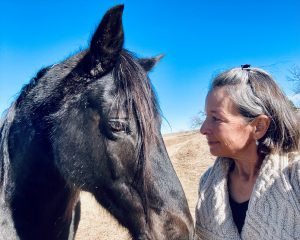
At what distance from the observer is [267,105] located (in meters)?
2.61

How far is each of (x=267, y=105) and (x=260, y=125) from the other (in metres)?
0.16

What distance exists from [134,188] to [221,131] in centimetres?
79

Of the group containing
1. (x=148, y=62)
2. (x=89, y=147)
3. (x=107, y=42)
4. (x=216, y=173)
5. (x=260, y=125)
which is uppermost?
(x=107, y=42)

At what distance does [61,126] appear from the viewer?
268 cm

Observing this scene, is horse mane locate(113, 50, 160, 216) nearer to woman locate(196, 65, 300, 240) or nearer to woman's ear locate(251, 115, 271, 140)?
woman locate(196, 65, 300, 240)

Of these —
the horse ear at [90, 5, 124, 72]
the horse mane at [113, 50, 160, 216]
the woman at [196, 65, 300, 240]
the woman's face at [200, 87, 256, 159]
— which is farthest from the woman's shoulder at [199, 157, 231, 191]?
the horse ear at [90, 5, 124, 72]

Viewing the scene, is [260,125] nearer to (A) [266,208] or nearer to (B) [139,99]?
(A) [266,208]

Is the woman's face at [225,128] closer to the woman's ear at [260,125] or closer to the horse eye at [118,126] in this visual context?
the woman's ear at [260,125]

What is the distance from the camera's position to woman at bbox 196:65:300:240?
8.03 ft

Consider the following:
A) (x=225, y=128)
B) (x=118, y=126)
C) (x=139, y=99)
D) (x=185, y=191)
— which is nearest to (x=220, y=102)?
(x=225, y=128)

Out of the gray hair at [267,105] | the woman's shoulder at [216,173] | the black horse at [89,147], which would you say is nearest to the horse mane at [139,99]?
the black horse at [89,147]

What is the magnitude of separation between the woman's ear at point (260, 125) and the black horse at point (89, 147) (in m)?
0.75

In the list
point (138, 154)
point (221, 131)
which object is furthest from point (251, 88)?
point (138, 154)

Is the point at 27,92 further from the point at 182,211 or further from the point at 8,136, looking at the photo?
the point at 182,211
